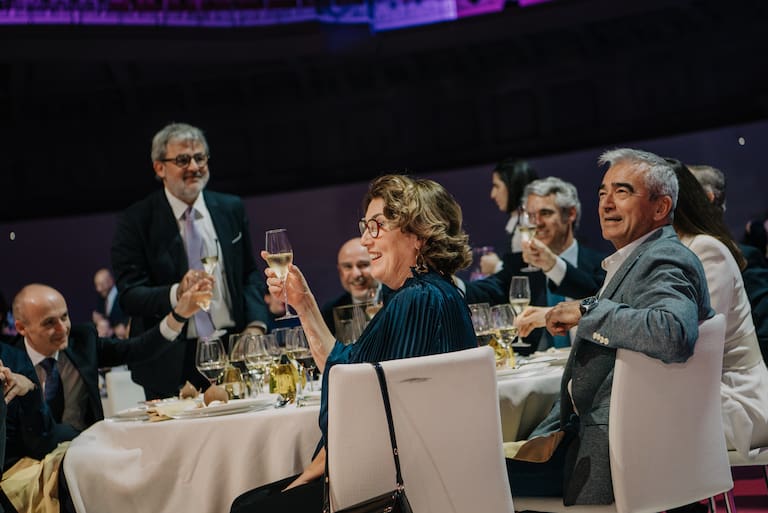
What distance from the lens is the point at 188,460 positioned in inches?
110

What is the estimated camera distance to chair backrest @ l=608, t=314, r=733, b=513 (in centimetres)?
249

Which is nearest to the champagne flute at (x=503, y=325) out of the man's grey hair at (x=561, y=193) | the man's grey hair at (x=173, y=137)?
the man's grey hair at (x=561, y=193)

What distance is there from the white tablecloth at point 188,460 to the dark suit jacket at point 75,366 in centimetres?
63

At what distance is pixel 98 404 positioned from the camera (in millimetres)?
3826

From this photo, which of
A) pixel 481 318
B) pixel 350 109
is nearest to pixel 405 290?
pixel 481 318

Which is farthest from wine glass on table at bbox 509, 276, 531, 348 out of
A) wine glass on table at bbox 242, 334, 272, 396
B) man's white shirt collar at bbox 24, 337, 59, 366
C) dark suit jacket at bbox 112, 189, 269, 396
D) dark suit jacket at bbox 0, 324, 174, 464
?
man's white shirt collar at bbox 24, 337, 59, 366

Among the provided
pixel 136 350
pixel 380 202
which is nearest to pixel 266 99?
pixel 136 350

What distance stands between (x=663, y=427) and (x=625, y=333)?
30 centimetres

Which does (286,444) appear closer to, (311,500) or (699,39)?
(311,500)

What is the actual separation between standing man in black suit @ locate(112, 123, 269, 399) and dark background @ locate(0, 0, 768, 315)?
4483 mm

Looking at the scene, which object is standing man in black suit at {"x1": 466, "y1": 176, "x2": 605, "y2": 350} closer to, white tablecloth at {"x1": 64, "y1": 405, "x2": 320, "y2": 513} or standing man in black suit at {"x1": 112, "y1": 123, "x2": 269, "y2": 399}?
standing man in black suit at {"x1": 112, "y1": 123, "x2": 269, "y2": 399}

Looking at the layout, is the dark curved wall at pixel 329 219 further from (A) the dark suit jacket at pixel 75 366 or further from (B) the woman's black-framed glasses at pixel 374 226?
(B) the woman's black-framed glasses at pixel 374 226

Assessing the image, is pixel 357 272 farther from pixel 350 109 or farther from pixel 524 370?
pixel 350 109

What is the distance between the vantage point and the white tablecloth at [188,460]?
2.74 m
